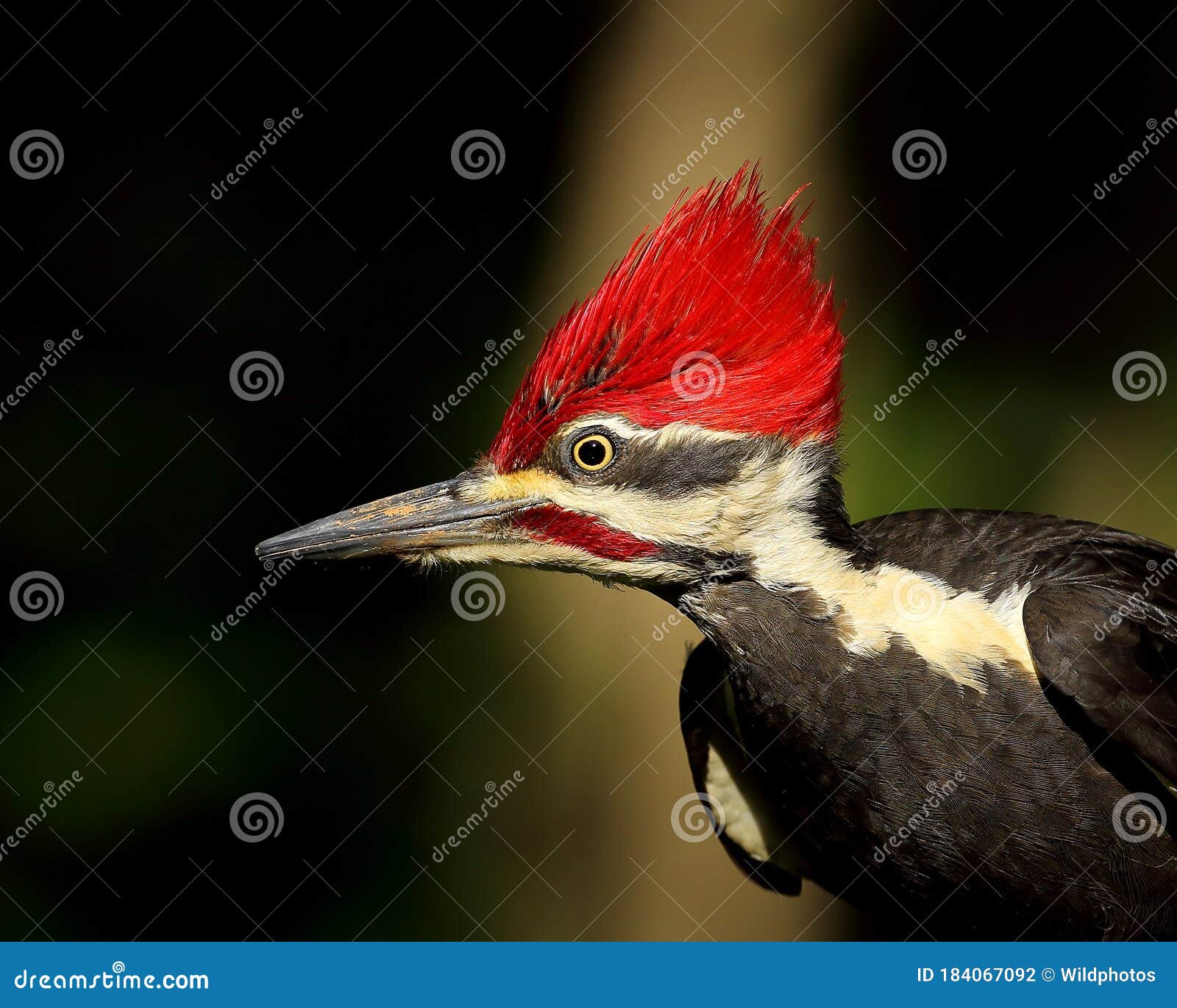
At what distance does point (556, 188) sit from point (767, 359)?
1345 mm

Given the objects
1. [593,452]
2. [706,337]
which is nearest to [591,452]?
[593,452]

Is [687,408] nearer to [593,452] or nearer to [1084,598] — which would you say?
[593,452]

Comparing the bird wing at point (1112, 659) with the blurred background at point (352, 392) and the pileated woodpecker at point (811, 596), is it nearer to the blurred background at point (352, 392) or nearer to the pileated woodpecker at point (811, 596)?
the pileated woodpecker at point (811, 596)

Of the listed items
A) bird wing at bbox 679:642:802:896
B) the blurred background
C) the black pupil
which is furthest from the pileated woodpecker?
the blurred background

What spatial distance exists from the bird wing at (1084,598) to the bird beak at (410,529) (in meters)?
0.77

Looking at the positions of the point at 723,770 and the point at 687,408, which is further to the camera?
the point at 723,770

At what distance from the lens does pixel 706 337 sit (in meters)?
1.88

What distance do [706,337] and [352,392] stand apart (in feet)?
5.84

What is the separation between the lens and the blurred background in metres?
3.15

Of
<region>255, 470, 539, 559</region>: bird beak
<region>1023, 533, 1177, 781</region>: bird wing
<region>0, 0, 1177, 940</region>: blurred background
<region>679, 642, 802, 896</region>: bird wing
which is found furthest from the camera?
<region>0, 0, 1177, 940</region>: blurred background

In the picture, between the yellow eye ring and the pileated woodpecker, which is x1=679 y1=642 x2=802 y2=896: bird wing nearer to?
the pileated woodpecker

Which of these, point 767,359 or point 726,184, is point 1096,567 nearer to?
point 767,359

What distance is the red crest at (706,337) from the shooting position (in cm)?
188

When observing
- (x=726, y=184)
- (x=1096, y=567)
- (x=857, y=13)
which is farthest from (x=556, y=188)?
(x=1096, y=567)
